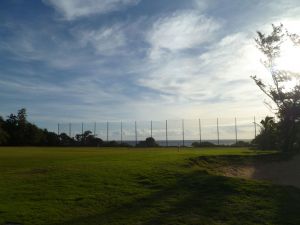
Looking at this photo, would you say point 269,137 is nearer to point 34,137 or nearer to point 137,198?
point 137,198

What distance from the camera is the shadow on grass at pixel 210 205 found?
15359 mm

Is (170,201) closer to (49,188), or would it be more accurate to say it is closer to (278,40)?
(49,188)

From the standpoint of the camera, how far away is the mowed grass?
15.4 meters

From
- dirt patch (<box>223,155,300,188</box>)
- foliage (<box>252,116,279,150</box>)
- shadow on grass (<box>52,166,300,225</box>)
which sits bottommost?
shadow on grass (<box>52,166,300,225</box>)

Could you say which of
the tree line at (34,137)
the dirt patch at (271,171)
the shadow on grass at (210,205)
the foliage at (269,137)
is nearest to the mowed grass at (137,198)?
the shadow on grass at (210,205)

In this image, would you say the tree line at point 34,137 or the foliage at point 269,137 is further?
the tree line at point 34,137

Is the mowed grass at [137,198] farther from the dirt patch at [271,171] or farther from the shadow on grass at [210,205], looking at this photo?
the dirt patch at [271,171]

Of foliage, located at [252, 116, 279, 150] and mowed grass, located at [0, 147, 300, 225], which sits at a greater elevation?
foliage, located at [252, 116, 279, 150]

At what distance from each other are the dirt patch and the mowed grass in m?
4.37

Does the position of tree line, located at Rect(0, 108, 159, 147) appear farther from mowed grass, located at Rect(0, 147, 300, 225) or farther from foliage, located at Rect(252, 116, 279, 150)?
mowed grass, located at Rect(0, 147, 300, 225)

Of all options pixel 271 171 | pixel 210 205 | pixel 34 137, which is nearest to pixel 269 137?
pixel 271 171

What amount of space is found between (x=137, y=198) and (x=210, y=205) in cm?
308

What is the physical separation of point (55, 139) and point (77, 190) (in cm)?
8531

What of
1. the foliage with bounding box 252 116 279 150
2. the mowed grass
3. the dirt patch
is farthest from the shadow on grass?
the foliage with bounding box 252 116 279 150
